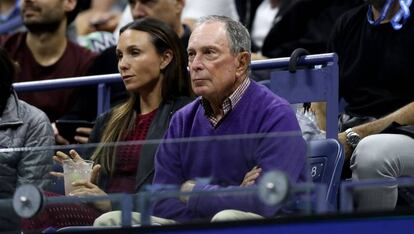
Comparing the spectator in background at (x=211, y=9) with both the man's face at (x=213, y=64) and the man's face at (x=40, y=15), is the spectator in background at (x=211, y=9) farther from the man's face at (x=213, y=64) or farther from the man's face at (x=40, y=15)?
the man's face at (x=213, y=64)

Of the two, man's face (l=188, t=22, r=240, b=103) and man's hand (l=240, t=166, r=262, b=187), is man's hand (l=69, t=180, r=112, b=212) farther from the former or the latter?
man's face (l=188, t=22, r=240, b=103)

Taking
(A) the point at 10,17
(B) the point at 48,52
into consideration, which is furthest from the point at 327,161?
(A) the point at 10,17

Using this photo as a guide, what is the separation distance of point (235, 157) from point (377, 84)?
189 cm

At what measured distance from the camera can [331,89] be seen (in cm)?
627

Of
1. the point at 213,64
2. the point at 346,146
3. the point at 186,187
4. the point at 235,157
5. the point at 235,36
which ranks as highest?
the point at 235,36

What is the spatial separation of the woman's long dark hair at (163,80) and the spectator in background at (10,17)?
3.30m

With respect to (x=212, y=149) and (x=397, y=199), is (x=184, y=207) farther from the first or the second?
(x=397, y=199)

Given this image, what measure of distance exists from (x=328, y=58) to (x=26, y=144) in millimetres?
1628

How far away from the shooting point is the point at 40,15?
27.5 ft

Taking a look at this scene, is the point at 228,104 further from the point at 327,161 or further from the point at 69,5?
the point at 69,5

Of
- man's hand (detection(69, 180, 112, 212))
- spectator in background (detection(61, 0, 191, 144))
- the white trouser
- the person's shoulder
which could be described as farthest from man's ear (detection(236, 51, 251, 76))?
spectator in background (detection(61, 0, 191, 144))

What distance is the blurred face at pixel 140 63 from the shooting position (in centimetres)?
662

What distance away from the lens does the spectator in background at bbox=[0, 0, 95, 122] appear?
8.02 metres

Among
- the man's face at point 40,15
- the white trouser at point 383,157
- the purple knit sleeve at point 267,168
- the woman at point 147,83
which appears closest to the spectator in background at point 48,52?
the man's face at point 40,15
